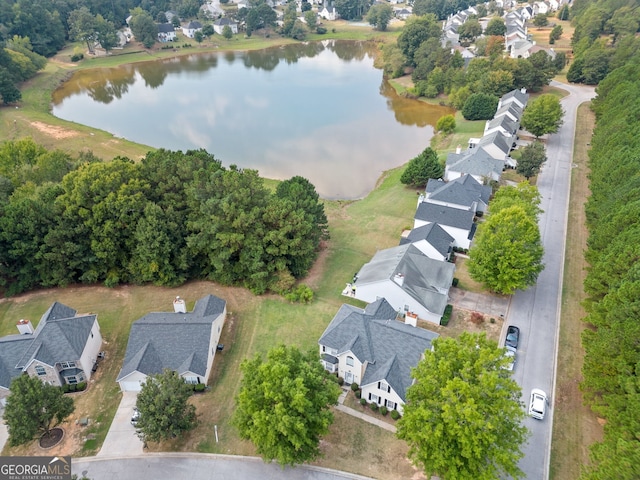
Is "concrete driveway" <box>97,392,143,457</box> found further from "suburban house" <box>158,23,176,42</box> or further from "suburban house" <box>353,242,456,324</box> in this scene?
"suburban house" <box>158,23,176,42</box>

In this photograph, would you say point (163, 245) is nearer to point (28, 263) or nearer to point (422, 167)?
point (28, 263)

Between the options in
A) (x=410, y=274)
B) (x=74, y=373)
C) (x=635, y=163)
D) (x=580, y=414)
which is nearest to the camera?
(x=580, y=414)

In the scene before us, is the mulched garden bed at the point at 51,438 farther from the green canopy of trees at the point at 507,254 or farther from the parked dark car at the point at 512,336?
the green canopy of trees at the point at 507,254

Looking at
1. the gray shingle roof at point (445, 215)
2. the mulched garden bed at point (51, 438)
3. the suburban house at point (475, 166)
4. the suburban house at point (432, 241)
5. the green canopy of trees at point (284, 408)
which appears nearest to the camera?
the green canopy of trees at point (284, 408)

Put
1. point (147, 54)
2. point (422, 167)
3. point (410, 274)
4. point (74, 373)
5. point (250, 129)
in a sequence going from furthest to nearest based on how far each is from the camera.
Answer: point (147, 54), point (250, 129), point (422, 167), point (410, 274), point (74, 373)

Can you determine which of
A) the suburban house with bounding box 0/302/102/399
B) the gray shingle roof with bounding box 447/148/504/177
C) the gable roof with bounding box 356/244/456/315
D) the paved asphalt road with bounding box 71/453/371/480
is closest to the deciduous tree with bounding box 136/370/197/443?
the paved asphalt road with bounding box 71/453/371/480

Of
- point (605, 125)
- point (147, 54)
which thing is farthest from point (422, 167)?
point (147, 54)

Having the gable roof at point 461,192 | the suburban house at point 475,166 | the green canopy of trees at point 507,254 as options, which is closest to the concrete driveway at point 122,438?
the green canopy of trees at point 507,254
